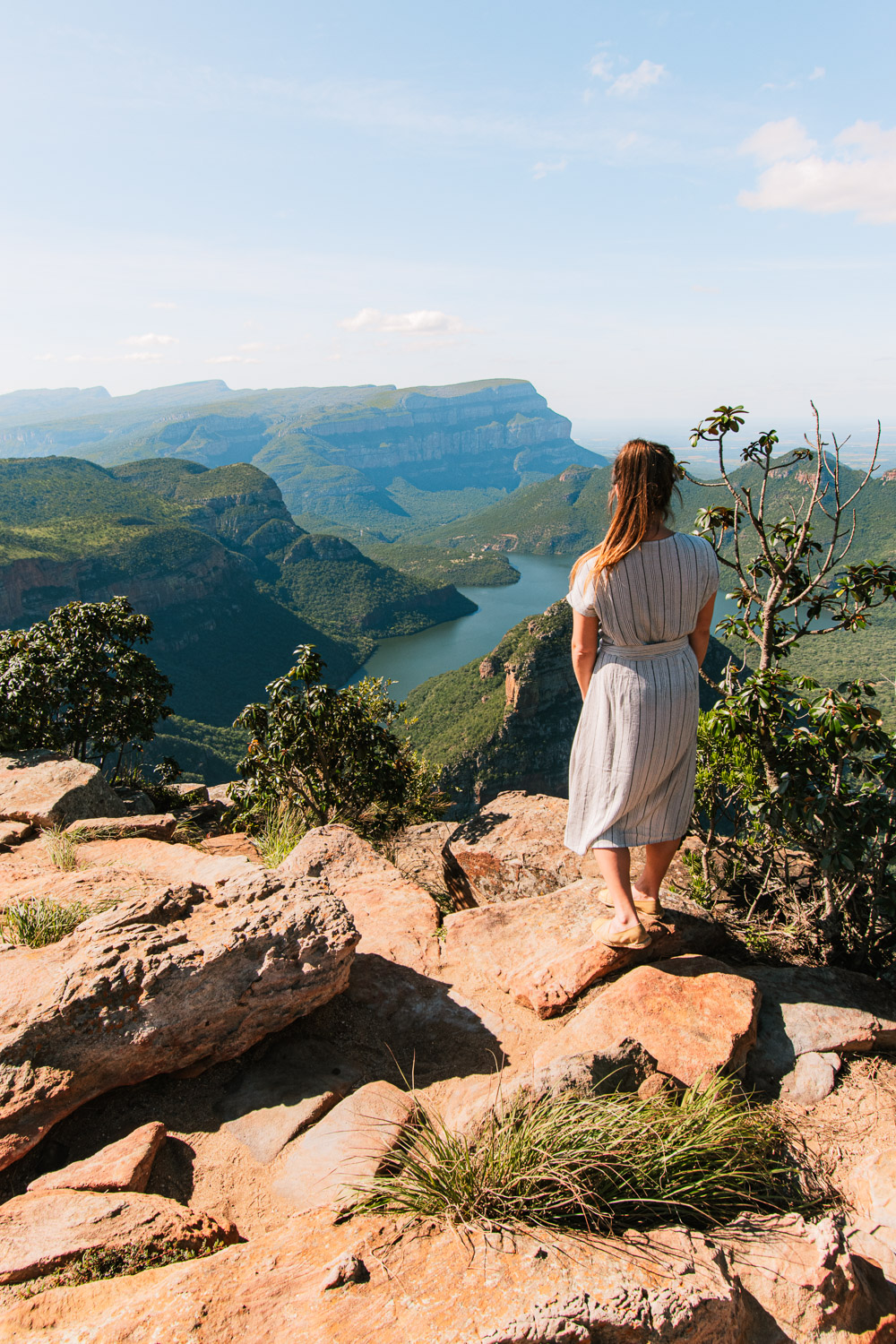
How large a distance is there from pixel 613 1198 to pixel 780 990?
5.06 feet

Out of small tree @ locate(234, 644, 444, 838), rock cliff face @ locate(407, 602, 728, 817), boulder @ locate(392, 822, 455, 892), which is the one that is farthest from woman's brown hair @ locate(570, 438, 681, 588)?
rock cliff face @ locate(407, 602, 728, 817)

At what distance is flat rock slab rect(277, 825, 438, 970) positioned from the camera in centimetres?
360

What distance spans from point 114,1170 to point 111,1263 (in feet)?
1.19

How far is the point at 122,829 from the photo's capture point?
5605 mm

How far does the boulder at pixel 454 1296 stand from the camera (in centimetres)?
144

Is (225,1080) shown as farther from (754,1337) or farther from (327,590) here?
(327,590)

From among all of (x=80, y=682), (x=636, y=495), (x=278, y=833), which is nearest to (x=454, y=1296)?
(x=636, y=495)

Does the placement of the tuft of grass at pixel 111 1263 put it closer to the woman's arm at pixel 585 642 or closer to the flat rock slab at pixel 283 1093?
the flat rock slab at pixel 283 1093

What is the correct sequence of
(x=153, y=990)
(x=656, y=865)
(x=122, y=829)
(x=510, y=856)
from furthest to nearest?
(x=122, y=829), (x=510, y=856), (x=656, y=865), (x=153, y=990)

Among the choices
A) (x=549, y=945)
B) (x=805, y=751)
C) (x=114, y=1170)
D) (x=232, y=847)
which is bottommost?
(x=232, y=847)

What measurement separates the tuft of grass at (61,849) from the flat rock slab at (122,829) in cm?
15

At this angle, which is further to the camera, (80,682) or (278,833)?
(80,682)

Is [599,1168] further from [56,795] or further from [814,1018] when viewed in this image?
[56,795]

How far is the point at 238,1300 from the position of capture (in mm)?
1523
